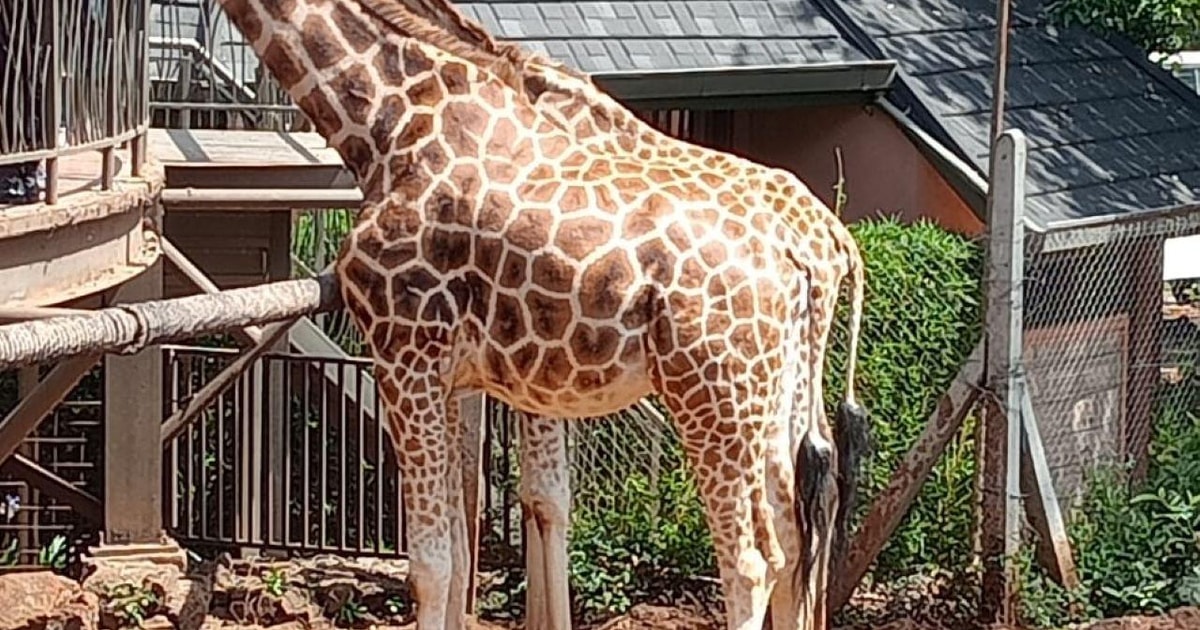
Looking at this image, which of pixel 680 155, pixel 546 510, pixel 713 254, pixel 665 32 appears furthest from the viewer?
pixel 665 32

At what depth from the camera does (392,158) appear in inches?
220

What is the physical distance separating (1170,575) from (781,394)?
3214 mm

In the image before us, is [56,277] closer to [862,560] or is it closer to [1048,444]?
[862,560]

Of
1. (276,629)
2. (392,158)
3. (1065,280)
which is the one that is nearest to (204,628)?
(276,629)

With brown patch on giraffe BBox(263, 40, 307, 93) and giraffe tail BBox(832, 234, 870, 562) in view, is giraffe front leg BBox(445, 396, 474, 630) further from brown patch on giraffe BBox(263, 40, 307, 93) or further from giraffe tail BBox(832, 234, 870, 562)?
giraffe tail BBox(832, 234, 870, 562)

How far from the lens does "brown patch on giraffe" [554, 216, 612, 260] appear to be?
5422mm

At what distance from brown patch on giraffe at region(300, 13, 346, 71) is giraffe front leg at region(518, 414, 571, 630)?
1.27 m

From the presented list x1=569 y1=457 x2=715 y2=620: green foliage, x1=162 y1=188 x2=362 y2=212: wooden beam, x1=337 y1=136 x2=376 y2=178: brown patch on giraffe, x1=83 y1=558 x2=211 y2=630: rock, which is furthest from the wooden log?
x1=569 y1=457 x2=715 y2=620: green foliage

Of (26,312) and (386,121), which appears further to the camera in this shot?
(26,312)

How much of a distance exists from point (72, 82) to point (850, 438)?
2950 millimetres

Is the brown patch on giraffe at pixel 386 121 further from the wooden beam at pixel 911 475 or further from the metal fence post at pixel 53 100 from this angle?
the wooden beam at pixel 911 475

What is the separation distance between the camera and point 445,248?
17.9 feet

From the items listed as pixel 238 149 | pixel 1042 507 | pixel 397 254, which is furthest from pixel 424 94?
pixel 238 149

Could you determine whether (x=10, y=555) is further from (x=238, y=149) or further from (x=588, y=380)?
(x=588, y=380)
